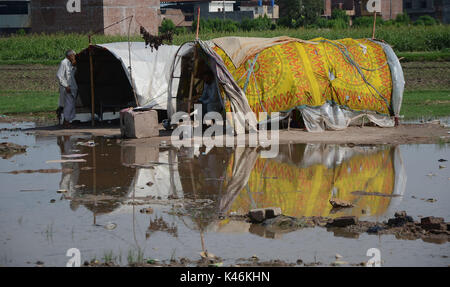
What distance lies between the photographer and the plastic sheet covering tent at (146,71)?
18594mm

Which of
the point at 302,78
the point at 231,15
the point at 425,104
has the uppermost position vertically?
the point at 231,15

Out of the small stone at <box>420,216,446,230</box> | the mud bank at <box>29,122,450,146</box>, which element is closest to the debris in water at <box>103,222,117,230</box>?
the small stone at <box>420,216,446,230</box>

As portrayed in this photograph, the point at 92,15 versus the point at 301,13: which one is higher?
the point at 301,13

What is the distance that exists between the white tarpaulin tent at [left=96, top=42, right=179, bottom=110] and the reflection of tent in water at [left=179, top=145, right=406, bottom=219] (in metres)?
4.89

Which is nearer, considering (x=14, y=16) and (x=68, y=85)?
(x=68, y=85)

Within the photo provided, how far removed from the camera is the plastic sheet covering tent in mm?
18594

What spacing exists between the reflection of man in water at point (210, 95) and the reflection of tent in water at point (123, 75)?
127cm

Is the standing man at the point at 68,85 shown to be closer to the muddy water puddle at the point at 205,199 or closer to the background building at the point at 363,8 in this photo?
the muddy water puddle at the point at 205,199

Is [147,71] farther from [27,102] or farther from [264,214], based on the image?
[264,214]

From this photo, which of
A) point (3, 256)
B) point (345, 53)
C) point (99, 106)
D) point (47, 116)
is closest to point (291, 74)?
point (345, 53)

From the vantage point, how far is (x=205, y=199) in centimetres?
997

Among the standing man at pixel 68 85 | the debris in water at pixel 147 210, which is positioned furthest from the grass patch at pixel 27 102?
the debris in water at pixel 147 210

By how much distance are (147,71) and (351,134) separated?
5598 millimetres

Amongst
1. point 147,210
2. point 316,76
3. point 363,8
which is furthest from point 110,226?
point 363,8
